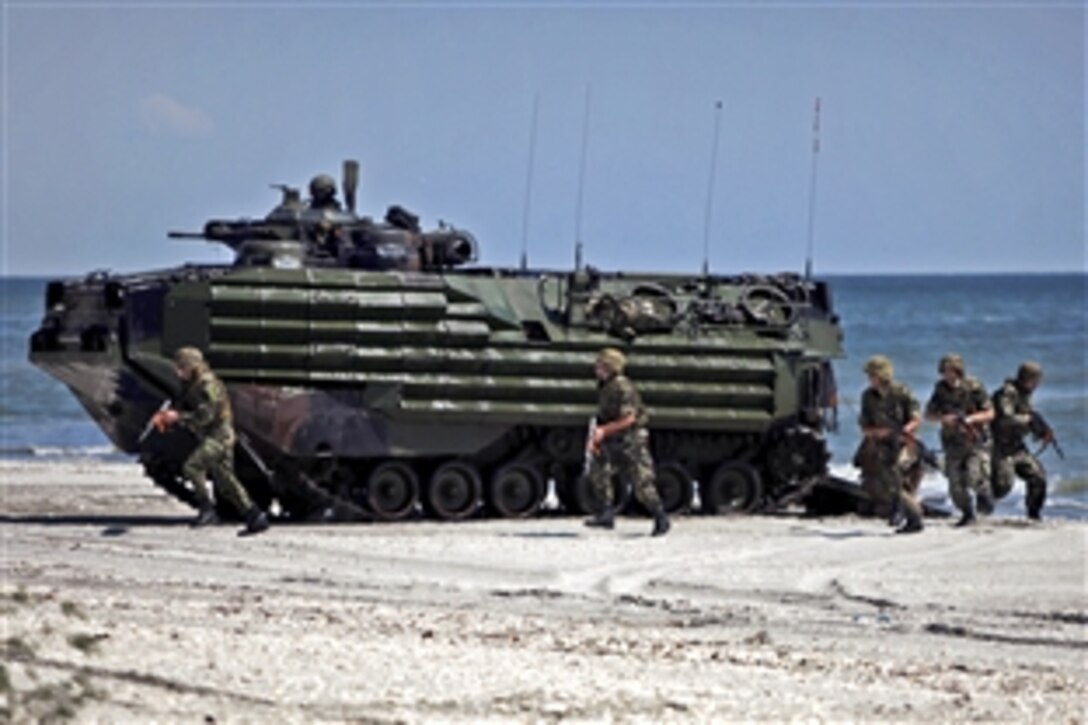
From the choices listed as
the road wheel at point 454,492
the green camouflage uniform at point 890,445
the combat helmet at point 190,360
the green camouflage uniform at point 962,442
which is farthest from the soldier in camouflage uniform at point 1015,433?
the combat helmet at point 190,360

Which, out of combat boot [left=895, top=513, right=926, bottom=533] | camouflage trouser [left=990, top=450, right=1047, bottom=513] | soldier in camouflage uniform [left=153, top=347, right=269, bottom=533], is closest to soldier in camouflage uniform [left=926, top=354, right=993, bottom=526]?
combat boot [left=895, top=513, right=926, bottom=533]

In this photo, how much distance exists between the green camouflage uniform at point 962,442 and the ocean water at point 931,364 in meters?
3.71

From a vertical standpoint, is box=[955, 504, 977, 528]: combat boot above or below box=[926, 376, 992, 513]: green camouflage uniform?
below

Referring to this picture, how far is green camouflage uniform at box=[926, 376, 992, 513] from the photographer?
23.7 meters

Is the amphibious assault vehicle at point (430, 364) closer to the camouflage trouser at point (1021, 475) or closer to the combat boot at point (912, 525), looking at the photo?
the camouflage trouser at point (1021, 475)

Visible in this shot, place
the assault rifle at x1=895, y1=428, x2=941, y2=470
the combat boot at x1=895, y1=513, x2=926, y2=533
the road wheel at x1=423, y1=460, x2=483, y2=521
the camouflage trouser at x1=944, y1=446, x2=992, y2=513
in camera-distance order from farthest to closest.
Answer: the road wheel at x1=423, y1=460, x2=483, y2=521 → the camouflage trouser at x1=944, y1=446, x2=992, y2=513 → the combat boot at x1=895, y1=513, x2=926, y2=533 → the assault rifle at x1=895, y1=428, x2=941, y2=470

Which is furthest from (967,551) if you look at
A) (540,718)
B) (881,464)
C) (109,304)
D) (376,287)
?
(540,718)

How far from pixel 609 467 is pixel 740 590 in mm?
4340

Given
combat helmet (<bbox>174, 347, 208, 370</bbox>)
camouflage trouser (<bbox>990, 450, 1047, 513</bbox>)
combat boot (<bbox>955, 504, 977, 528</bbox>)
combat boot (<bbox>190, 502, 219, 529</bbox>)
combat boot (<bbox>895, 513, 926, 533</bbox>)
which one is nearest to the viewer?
combat helmet (<bbox>174, 347, 208, 370</bbox>)

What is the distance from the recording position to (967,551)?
21172mm

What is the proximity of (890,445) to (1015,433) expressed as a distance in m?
3.23

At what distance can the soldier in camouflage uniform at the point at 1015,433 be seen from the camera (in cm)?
2553

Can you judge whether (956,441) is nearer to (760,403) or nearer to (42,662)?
(760,403)

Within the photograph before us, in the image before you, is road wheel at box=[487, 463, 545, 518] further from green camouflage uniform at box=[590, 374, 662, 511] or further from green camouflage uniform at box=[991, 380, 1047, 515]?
green camouflage uniform at box=[991, 380, 1047, 515]
